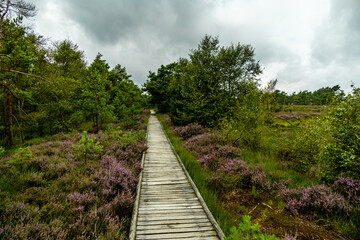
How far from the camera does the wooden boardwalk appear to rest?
346cm

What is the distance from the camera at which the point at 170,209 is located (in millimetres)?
4281

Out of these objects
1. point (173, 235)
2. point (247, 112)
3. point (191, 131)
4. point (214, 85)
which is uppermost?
point (214, 85)

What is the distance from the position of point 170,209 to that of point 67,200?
2796 millimetres

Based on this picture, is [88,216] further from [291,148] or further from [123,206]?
[291,148]

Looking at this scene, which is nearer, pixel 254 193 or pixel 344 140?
pixel 344 140

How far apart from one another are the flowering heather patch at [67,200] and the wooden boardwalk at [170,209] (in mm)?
373

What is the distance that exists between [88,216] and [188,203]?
266 centimetres

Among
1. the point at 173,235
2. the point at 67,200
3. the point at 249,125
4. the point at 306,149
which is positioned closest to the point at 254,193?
the point at 173,235

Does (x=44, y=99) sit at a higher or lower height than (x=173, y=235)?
higher

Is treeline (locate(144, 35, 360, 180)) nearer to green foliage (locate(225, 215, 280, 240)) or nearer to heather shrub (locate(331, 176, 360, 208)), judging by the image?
heather shrub (locate(331, 176, 360, 208))

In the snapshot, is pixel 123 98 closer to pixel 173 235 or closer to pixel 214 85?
pixel 214 85

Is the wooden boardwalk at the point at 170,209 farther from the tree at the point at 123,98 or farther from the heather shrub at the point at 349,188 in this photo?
the tree at the point at 123,98

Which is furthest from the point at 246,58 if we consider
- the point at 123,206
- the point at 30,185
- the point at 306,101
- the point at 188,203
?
the point at 306,101

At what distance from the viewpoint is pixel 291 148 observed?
26.1ft
